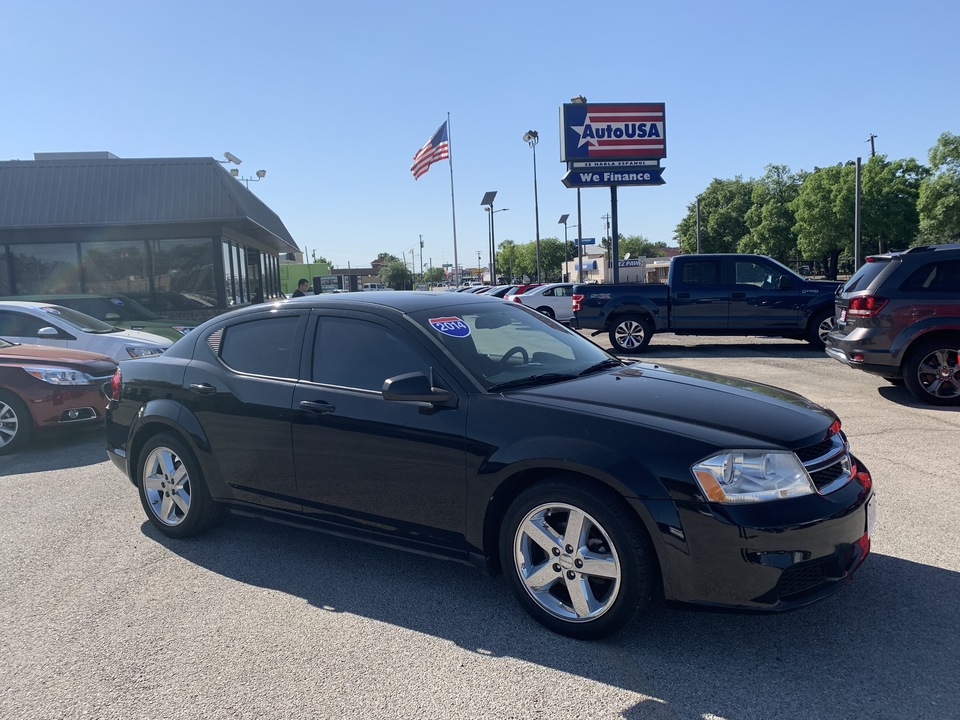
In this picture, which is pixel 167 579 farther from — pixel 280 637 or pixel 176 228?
pixel 176 228

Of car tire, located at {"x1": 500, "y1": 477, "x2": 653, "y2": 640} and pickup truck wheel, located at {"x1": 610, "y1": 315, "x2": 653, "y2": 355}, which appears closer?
car tire, located at {"x1": 500, "y1": 477, "x2": 653, "y2": 640}

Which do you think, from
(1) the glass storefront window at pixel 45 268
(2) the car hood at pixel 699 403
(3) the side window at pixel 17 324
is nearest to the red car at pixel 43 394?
(3) the side window at pixel 17 324

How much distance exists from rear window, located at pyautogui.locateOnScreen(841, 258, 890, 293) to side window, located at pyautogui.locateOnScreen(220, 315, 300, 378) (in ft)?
23.4

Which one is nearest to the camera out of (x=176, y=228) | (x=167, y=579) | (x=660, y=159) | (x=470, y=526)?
(x=470, y=526)

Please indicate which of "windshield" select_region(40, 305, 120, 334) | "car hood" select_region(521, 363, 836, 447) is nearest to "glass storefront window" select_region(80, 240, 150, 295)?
"windshield" select_region(40, 305, 120, 334)

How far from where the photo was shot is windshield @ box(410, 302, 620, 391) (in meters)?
3.79

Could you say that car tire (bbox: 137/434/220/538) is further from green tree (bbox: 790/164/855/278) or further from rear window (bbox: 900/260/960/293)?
green tree (bbox: 790/164/855/278)

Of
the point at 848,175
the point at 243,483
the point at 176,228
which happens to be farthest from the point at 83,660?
the point at 848,175

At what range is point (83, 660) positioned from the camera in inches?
128

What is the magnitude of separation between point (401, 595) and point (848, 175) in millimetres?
63533

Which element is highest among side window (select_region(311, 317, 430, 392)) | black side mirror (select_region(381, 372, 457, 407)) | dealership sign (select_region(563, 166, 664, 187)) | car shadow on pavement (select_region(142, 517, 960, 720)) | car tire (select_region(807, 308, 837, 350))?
dealership sign (select_region(563, 166, 664, 187))

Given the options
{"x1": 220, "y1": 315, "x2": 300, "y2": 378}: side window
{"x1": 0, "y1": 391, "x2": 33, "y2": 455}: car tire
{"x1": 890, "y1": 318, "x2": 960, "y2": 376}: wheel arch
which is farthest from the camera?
{"x1": 890, "y1": 318, "x2": 960, "y2": 376}: wheel arch

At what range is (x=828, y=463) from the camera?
3.25 meters

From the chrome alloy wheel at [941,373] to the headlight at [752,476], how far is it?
6.35 m
